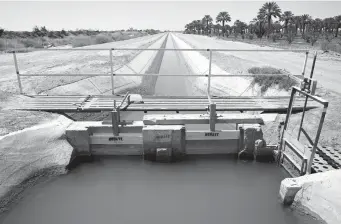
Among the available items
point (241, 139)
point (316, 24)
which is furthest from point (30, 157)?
point (316, 24)

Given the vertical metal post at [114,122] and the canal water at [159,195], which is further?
the vertical metal post at [114,122]

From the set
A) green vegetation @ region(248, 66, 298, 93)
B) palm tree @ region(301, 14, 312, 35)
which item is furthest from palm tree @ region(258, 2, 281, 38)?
green vegetation @ region(248, 66, 298, 93)

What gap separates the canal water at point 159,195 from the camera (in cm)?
534

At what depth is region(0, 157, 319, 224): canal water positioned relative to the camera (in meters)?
5.34

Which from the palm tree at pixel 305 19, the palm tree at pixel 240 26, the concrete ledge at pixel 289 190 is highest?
the palm tree at pixel 305 19

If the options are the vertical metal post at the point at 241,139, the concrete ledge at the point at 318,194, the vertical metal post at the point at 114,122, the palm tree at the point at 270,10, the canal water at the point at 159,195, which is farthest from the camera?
the palm tree at the point at 270,10

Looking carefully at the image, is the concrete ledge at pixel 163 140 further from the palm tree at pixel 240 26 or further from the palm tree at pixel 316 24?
the palm tree at pixel 240 26

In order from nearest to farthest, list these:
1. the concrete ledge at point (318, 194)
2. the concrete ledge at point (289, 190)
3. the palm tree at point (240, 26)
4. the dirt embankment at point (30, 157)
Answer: the concrete ledge at point (318, 194)
the concrete ledge at point (289, 190)
the dirt embankment at point (30, 157)
the palm tree at point (240, 26)

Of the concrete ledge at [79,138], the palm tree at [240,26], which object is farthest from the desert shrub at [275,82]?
the palm tree at [240,26]

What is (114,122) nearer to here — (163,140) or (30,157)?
(163,140)

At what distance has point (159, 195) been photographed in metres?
6.05

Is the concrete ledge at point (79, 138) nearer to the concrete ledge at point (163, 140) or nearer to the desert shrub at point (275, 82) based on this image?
the concrete ledge at point (163, 140)

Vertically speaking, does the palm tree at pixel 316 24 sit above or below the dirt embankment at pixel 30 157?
above

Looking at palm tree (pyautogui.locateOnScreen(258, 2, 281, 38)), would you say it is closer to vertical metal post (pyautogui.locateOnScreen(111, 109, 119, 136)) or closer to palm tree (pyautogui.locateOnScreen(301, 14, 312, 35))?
palm tree (pyautogui.locateOnScreen(301, 14, 312, 35))
